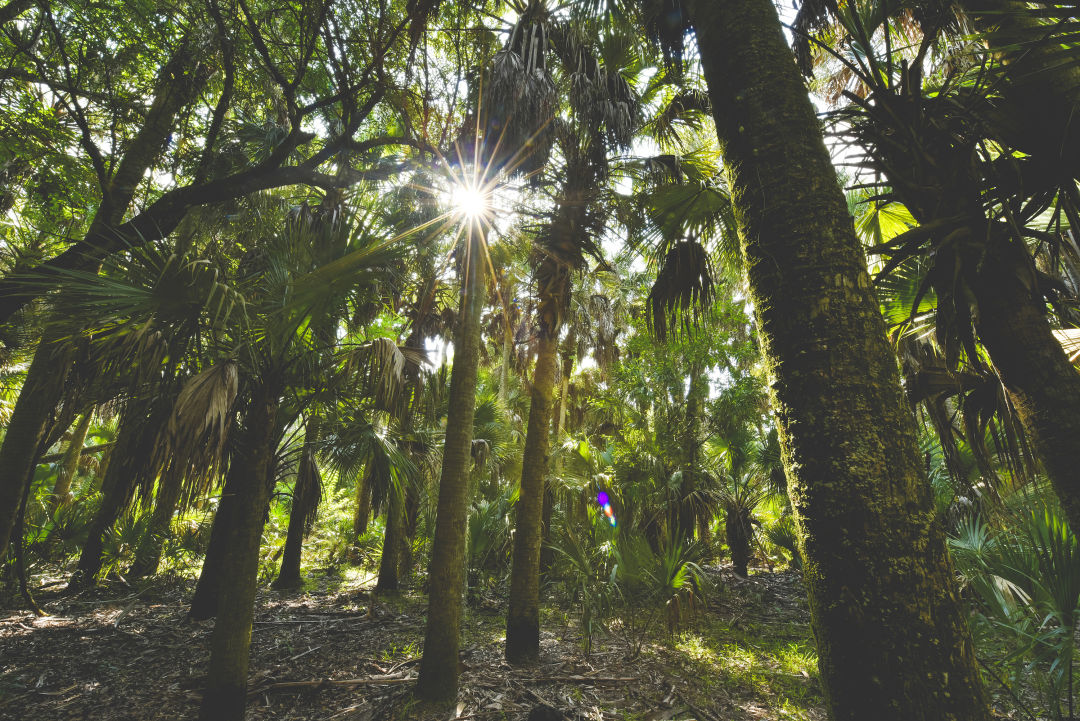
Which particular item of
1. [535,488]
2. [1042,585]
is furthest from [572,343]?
[1042,585]

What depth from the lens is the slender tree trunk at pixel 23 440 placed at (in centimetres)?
526

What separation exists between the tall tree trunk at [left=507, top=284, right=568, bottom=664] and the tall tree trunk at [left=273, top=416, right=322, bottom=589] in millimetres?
2658

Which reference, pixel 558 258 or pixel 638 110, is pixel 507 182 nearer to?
pixel 558 258

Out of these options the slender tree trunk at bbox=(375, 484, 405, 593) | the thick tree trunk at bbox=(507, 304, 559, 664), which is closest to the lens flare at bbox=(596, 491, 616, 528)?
the slender tree trunk at bbox=(375, 484, 405, 593)

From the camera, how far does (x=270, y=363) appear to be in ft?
13.5

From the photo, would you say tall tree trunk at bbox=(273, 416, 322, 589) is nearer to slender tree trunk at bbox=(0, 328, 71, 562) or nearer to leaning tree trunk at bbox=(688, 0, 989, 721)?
slender tree trunk at bbox=(0, 328, 71, 562)

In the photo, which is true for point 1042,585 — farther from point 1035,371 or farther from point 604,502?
point 604,502

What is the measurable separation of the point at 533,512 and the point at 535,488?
1.02 ft

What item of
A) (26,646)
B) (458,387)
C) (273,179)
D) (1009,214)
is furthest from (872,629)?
(26,646)

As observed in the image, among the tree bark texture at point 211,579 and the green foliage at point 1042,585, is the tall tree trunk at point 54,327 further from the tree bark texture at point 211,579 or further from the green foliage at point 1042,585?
the green foliage at point 1042,585

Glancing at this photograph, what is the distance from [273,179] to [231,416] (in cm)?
380

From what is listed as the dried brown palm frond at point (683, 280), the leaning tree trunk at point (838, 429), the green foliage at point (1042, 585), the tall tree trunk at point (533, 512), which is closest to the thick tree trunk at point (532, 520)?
the tall tree trunk at point (533, 512)

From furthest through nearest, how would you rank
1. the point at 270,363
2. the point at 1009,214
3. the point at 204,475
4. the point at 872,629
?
the point at 270,363 → the point at 204,475 → the point at 1009,214 → the point at 872,629

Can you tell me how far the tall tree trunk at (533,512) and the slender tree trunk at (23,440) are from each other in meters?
5.57
